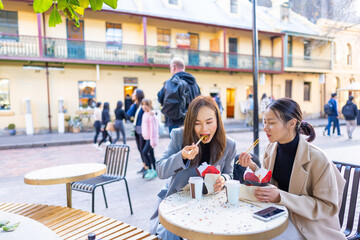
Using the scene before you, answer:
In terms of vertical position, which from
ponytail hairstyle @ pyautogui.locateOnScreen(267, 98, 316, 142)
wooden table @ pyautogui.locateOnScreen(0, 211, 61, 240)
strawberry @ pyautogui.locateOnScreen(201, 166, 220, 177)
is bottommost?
wooden table @ pyautogui.locateOnScreen(0, 211, 61, 240)

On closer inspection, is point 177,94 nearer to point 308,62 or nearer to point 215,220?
point 215,220

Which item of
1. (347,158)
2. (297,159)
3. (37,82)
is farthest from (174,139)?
(37,82)

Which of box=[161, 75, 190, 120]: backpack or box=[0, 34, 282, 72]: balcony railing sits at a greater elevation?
box=[0, 34, 282, 72]: balcony railing

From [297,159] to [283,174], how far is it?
22cm

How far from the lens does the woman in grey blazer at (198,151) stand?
2033 mm

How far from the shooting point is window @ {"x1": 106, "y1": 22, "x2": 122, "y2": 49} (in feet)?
51.9

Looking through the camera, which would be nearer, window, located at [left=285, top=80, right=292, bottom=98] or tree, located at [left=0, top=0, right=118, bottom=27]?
tree, located at [left=0, top=0, right=118, bottom=27]

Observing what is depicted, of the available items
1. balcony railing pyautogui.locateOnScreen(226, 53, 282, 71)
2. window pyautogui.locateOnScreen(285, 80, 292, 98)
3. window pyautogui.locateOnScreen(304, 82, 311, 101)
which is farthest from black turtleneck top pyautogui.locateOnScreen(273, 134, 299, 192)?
window pyautogui.locateOnScreen(304, 82, 311, 101)

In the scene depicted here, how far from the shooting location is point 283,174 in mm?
1967

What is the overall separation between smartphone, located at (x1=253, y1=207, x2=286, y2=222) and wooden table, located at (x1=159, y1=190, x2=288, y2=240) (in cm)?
2

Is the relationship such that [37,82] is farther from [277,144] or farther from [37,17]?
[277,144]

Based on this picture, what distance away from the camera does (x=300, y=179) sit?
5.82ft

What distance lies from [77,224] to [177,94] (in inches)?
101

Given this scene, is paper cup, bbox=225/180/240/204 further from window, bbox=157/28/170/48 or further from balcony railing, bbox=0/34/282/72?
window, bbox=157/28/170/48
